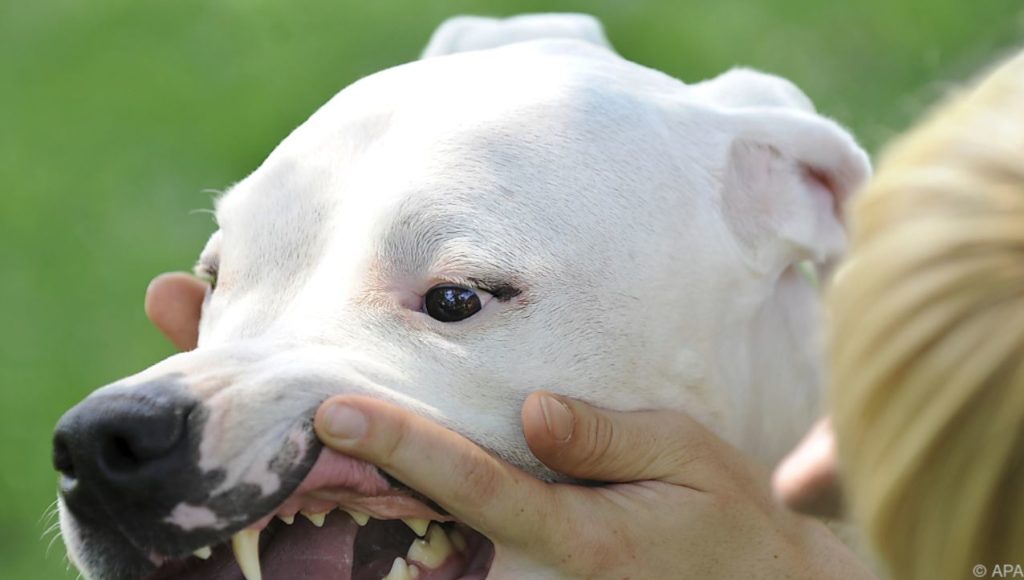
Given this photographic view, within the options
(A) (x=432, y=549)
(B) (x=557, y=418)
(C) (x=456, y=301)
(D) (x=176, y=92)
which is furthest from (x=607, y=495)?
(D) (x=176, y=92)

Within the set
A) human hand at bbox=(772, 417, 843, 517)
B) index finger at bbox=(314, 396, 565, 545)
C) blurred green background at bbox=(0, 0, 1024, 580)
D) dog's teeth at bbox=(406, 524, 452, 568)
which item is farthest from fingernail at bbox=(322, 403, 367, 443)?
blurred green background at bbox=(0, 0, 1024, 580)

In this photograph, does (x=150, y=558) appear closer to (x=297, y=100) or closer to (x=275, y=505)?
(x=275, y=505)

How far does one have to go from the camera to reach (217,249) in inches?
119

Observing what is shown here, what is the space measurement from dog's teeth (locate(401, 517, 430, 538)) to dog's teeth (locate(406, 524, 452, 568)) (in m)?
0.02

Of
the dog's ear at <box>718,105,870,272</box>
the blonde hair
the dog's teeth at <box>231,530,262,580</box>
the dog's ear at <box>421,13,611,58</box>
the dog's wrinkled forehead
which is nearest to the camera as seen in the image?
the blonde hair

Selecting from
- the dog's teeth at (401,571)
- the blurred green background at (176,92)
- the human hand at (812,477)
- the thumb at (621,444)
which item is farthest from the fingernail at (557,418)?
the blurred green background at (176,92)

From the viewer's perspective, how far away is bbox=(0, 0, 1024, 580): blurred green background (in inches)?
225

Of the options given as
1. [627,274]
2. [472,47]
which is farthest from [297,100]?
[627,274]

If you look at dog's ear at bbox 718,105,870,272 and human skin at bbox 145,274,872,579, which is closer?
human skin at bbox 145,274,872,579

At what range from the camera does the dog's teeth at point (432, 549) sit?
253 centimetres

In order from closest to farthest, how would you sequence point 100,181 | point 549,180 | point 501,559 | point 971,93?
point 971,93 < point 501,559 < point 549,180 < point 100,181

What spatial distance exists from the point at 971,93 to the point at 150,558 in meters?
1.47

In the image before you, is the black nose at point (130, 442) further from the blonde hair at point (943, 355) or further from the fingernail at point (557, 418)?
the blonde hair at point (943, 355)

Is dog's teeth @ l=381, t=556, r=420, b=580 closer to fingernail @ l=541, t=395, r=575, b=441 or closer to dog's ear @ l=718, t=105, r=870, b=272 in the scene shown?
fingernail @ l=541, t=395, r=575, b=441
